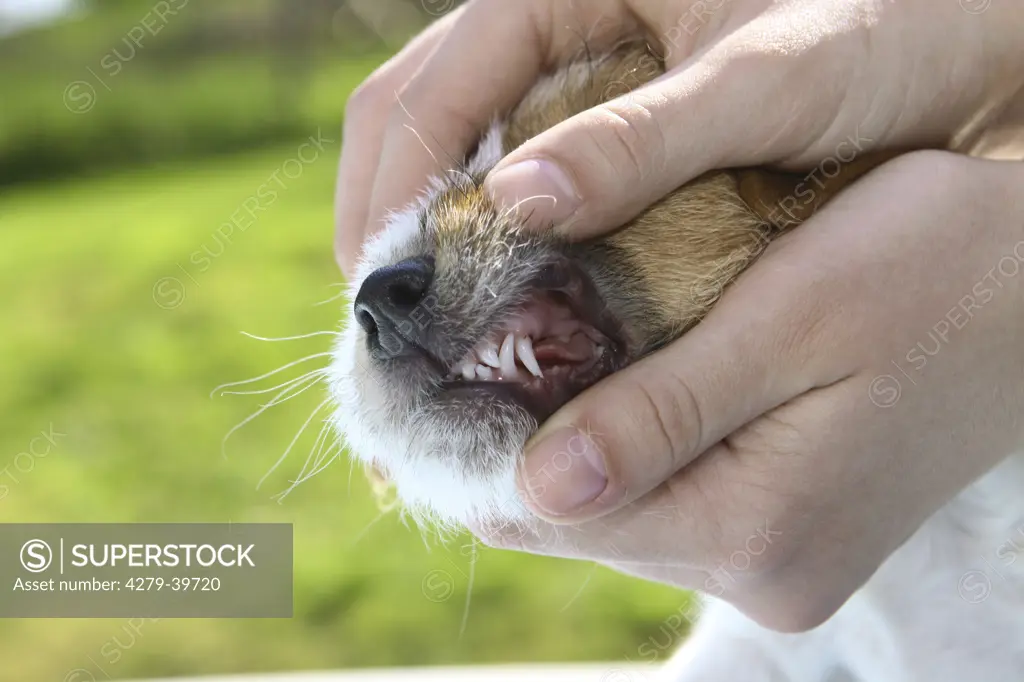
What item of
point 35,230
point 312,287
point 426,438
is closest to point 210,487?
point 312,287

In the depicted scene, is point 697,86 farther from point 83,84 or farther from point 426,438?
point 83,84

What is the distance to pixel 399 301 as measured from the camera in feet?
4.58

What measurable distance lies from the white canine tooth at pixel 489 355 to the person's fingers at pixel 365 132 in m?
0.92

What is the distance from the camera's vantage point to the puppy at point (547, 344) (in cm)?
142

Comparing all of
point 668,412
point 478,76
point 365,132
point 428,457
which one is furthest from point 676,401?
point 365,132

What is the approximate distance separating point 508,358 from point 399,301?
0.61ft

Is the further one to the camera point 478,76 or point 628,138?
point 478,76

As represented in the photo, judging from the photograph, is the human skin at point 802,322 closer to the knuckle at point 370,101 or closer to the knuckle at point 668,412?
the knuckle at point 668,412

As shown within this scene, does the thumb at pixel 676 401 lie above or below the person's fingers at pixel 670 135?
below

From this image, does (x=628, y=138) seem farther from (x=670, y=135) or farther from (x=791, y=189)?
(x=791, y=189)

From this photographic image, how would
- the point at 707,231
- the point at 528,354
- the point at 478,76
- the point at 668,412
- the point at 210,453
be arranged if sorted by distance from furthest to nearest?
the point at 210,453
the point at 478,76
the point at 707,231
the point at 528,354
the point at 668,412

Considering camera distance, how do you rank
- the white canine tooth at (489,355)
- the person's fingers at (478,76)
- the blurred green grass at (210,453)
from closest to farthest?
1. the white canine tooth at (489,355)
2. the person's fingers at (478,76)
3. the blurred green grass at (210,453)

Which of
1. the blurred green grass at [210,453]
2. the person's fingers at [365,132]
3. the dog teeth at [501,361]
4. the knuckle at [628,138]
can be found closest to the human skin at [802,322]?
the knuckle at [628,138]

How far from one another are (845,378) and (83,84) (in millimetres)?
10202
